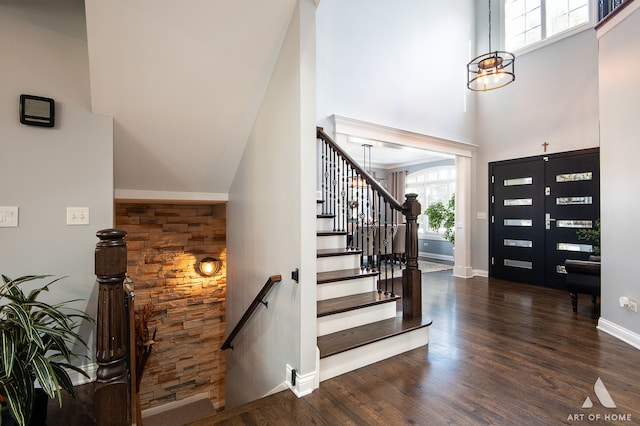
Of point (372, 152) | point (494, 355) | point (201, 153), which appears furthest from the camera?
point (372, 152)

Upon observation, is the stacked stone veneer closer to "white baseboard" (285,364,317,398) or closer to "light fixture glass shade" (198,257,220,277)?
"light fixture glass shade" (198,257,220,277)

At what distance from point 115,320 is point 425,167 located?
28.0 feet

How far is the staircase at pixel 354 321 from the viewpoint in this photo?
238 cm

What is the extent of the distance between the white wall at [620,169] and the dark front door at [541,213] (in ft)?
6.05

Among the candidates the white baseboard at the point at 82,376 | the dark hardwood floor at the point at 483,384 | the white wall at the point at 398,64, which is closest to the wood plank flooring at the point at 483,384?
the dark hardwood floor at the point at 483,384

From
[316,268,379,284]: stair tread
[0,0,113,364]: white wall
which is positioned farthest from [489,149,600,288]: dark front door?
[0,0,113,364]: white wall

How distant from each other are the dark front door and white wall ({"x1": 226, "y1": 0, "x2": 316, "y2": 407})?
4.87m

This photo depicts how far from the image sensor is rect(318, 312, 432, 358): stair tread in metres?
2.36

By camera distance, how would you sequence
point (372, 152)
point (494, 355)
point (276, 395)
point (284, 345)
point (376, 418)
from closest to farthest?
1. point (376, 418)
2. point (276, 395)
3. point (284, 345)
4. point (494, 355)
5. point (372, 152)

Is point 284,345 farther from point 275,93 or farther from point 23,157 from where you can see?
point 23,157

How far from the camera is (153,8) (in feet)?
6.32

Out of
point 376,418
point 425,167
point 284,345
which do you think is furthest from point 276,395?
point 425,167

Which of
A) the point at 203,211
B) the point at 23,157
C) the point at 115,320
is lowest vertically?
the point at 115,320

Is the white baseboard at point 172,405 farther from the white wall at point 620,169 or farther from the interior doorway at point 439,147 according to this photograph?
the white wall at point 620,169
